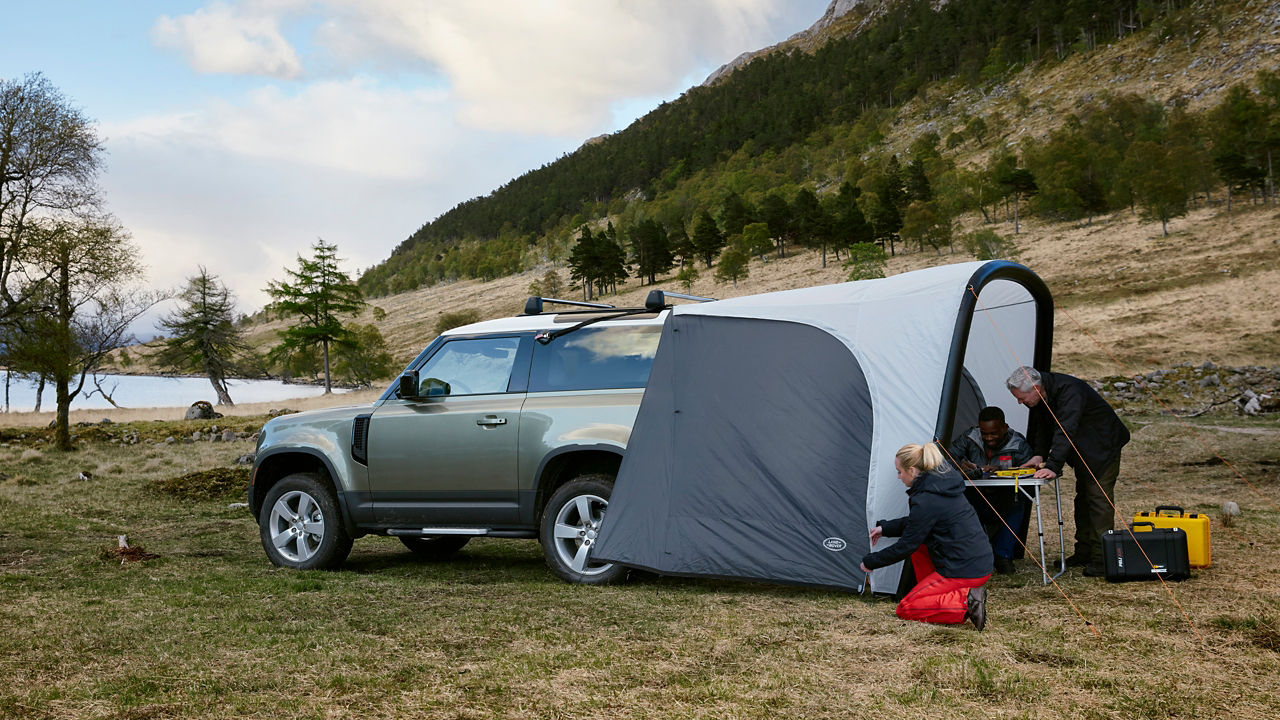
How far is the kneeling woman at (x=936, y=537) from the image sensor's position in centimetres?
611

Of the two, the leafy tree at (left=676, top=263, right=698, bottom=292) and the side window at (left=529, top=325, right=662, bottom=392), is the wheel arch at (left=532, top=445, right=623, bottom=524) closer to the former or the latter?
the side window at (left=529, top=325, right=662, bottom=392)

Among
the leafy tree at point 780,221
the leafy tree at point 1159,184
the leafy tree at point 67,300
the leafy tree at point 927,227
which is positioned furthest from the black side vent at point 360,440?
the leafy tree at point 780,221

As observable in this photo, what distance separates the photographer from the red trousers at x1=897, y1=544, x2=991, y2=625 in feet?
19.5

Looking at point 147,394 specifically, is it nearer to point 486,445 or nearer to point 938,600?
point 486,445

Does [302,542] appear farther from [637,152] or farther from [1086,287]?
[637,152]

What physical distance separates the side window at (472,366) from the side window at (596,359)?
33 cm

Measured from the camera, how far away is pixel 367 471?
8.32 meters

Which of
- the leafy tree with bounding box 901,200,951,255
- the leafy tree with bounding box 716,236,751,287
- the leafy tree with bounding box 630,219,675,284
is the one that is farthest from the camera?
the leafy tree with bounding box 630,219,675,284

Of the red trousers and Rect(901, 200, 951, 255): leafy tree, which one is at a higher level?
Rect(901, 200, 951, 255): leafy tree

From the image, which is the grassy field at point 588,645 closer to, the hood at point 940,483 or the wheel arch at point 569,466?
the wheel arch at point 569,466

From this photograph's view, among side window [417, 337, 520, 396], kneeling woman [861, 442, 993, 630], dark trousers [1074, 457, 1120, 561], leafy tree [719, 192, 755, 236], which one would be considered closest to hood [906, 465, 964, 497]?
kneeling woman [861, 442, 993, 630]

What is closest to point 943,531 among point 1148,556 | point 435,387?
point 1148,556

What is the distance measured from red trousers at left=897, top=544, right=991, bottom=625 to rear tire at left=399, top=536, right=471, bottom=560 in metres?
5.12

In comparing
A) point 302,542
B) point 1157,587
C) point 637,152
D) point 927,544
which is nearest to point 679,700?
point 927,544
